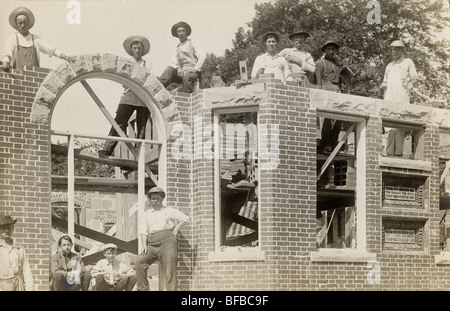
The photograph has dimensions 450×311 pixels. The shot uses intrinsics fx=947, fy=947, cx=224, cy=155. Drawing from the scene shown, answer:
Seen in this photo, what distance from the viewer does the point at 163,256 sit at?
1295 centimetres

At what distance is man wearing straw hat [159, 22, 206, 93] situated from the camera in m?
13.4

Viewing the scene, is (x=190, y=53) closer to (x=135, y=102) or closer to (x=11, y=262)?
(x=135, y=102)

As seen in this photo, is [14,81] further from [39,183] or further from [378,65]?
[378,65]

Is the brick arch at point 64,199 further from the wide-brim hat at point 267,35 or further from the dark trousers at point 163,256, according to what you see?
the wide-brim hat at point 267,35

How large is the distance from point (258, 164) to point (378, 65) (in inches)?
126

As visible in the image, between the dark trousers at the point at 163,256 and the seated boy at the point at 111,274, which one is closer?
the seated boy at the point at 111,274

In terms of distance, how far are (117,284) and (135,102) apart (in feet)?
8.43

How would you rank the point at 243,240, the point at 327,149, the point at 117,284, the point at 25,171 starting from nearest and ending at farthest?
1. the point at 25,171
2. the point at 117,284
3. the point at 327,149
4. the point at 243,240

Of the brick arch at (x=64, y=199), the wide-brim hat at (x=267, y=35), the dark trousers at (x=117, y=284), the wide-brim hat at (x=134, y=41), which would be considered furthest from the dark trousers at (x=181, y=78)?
the brick arch at (x=64, y=199)

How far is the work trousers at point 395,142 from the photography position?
569 inches

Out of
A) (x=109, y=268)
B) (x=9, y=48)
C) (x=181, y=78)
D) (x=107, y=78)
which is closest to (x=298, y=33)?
(x=181, y=78)

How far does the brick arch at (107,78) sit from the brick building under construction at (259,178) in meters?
0.02

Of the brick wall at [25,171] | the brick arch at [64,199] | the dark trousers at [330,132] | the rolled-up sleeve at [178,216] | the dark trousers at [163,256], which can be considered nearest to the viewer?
the brick wall at [25,171]

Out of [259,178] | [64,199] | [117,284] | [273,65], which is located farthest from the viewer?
[64,199]
